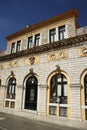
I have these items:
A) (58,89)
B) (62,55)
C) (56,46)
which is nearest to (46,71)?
(58,89)

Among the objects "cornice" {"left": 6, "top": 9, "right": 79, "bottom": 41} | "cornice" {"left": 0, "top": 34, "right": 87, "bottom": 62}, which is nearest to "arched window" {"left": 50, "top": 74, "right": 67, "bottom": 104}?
"cornice" {"left": 0, "top": 34, "right": 87, "bottom": 62}

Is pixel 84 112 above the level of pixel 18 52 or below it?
below

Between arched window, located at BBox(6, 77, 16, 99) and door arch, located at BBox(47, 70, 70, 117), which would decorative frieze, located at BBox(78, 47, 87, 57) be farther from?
arched window, located at BBox(6, 77, 16, 99)

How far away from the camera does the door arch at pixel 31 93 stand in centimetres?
1419

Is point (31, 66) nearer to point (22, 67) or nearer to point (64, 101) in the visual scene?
point (22, 67)

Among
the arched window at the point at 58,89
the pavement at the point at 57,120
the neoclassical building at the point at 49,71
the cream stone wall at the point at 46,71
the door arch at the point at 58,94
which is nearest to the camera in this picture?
the pavement at the point at 57,120

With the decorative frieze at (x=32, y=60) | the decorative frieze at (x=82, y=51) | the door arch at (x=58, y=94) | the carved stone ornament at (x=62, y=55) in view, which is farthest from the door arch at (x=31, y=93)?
the decorative frieze at (x=82, y=51)

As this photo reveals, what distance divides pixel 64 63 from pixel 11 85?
26.1 feet

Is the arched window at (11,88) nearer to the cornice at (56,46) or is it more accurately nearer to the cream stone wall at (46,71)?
the cream stone wall at (46,71)

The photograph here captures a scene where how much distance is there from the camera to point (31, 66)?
15.0 meters

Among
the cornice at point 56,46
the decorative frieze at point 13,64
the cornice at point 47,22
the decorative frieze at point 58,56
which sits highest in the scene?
the cornice at point 47,22

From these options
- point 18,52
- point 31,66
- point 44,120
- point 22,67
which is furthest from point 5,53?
point 44,120

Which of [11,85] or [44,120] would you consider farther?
[11,85]

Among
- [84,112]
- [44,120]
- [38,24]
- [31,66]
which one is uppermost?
[38,24]
